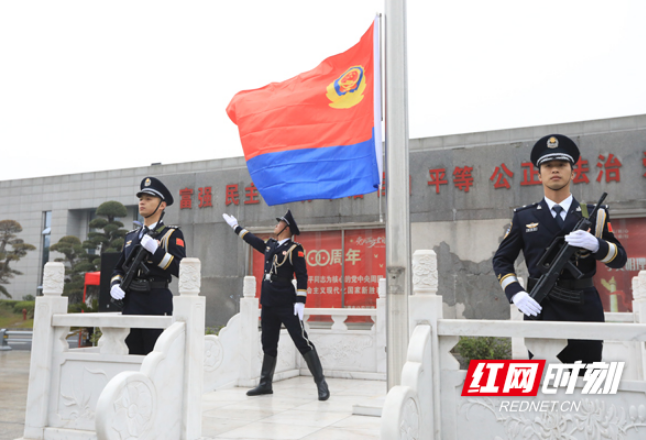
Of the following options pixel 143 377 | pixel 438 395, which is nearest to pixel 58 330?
pixel 143 377

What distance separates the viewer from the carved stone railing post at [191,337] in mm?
3939

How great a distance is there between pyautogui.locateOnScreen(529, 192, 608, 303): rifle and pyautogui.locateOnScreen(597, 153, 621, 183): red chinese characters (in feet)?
23.1

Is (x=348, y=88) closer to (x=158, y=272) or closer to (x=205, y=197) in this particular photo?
(x=158, y=272)

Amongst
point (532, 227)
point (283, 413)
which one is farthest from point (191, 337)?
point (532, 227)

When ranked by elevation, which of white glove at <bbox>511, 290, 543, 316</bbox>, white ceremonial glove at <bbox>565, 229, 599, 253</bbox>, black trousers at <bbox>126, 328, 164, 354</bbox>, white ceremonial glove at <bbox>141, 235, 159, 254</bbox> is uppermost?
white ceremonial glove at <bbox>141, 235, 159, 254</bbox>

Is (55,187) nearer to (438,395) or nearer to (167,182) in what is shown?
(167,182)

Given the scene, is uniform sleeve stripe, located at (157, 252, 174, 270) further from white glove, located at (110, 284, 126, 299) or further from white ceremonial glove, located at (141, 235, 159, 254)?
white glove, located at (110, 284, 126, 299)

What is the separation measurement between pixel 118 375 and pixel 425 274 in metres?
2.05

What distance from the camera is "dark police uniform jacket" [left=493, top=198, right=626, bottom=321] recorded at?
3148 mm

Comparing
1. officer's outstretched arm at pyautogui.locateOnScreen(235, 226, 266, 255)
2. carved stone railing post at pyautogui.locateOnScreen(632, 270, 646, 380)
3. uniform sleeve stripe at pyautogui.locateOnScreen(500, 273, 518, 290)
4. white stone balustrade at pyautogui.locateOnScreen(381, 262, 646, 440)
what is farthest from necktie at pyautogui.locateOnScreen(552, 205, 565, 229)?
officer's outstretched arm at pyautogui.locateOnScreen(235, 226, 266, 255)

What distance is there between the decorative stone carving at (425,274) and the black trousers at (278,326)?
2.79 m

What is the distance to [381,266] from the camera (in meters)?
11.1

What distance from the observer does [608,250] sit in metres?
3.09

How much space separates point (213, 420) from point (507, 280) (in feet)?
9.80
